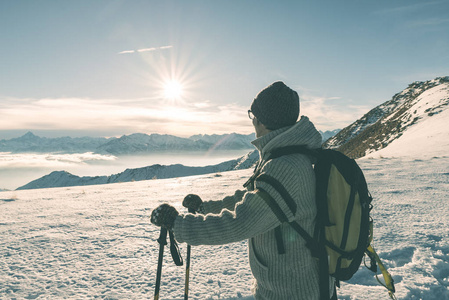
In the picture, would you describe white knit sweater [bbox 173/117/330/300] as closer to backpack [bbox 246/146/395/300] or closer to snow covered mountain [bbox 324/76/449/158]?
backpack [bbox 246/146/395/300]

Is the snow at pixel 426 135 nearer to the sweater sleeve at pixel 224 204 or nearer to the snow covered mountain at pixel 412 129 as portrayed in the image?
the snow covered mountain at pixel 412 129

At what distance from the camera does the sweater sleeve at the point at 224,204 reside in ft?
8.03

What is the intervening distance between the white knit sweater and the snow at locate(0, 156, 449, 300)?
1.30 m

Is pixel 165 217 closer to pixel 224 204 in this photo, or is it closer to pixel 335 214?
pixel 224 204

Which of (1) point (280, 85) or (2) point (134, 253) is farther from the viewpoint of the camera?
(2) point (134, 253)

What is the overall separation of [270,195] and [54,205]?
8.28 m

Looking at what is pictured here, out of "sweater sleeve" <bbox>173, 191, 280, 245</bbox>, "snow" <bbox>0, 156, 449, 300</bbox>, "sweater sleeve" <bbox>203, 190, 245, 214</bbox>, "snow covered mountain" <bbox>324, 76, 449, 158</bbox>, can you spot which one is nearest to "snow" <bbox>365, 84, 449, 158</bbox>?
"snow covered mountain" <bbox>324, 76, 449, 158</bbox>

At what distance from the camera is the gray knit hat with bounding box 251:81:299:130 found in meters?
1.87

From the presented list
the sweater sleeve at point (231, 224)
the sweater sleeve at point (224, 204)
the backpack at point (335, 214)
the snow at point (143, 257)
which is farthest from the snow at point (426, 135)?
the sweater sleeve at point (231, 224)

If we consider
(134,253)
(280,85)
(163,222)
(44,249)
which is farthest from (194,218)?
(44,249)

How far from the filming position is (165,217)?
176 centimetres

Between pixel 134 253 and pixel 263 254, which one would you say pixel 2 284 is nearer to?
pixel 134 253

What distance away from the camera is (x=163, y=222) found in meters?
1.76

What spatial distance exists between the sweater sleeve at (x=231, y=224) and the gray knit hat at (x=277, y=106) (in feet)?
2.01
